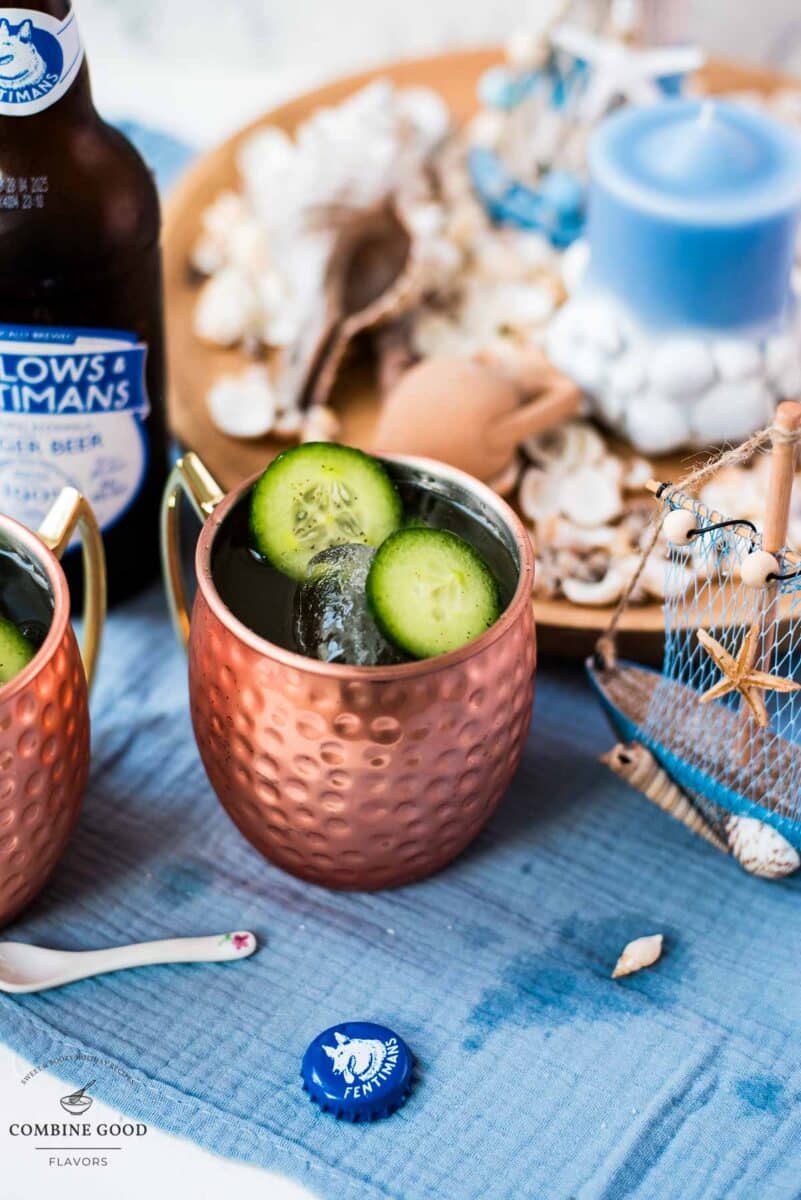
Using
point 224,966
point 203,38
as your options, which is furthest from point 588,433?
point 203,38

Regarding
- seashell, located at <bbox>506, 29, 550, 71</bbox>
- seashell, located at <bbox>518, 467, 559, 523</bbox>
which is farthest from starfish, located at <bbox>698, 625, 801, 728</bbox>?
seashell, located at <bbox>506, 29, 550, 71</bbox>

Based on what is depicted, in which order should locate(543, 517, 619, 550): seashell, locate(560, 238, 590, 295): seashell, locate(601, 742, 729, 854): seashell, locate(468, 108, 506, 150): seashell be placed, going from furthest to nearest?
locate(468, 108, 506, 150): seashell, locate(560, 238, 590, 295): seashell, locate(543, 517, 619, 550): seashell, locate(601, 742, 729, 854): seashell

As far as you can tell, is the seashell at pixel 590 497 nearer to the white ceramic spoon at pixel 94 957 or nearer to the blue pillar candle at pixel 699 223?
the blue pillar candle at pixel 699 223

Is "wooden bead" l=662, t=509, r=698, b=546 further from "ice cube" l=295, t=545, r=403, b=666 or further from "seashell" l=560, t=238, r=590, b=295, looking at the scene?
"seashell" l=560, t=238, r=590, b=295

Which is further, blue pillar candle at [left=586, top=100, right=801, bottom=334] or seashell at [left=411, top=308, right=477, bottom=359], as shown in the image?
seashell at [left=411, top=308, right=477, bottom=359]

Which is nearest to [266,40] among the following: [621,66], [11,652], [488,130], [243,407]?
[488,130]

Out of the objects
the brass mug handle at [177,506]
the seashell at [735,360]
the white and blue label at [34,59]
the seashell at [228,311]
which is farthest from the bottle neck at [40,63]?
the seashell at [735,360]

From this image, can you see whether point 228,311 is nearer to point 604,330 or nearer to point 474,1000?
point 604,330
